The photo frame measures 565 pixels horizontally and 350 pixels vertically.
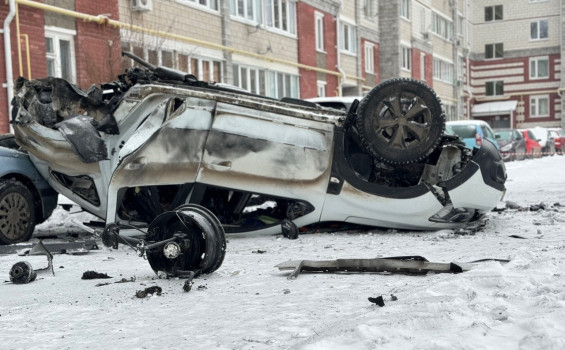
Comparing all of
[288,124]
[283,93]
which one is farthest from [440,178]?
[283,93]

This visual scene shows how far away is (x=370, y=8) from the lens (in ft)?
117

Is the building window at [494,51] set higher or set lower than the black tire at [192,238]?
higher

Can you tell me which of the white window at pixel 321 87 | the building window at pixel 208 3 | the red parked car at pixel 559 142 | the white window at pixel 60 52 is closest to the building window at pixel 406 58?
the red parked car at pixel 559 142

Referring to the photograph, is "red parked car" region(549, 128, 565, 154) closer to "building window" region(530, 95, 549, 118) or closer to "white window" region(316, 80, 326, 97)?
"white window" region(316, 80, 326, 97)

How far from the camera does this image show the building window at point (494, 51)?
57312 millimetres

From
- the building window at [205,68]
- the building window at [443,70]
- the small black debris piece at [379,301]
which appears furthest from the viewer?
the building window at [443,70]

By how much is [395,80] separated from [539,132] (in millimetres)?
31000

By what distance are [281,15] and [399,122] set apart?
19.6 meters

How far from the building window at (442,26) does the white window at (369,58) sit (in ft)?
36.4

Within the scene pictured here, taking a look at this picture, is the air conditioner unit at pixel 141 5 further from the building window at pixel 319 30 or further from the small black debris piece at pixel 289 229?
the building window at pixel 319 30

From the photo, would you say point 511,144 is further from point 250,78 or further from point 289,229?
point 289,229

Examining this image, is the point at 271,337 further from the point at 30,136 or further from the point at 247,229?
the point at 30,136

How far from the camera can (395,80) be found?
7.07m

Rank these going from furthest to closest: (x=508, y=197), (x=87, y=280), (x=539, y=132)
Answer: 1. (x=539, y=132)
2. (x=508, y=197)
3. (x=87, y=280)
